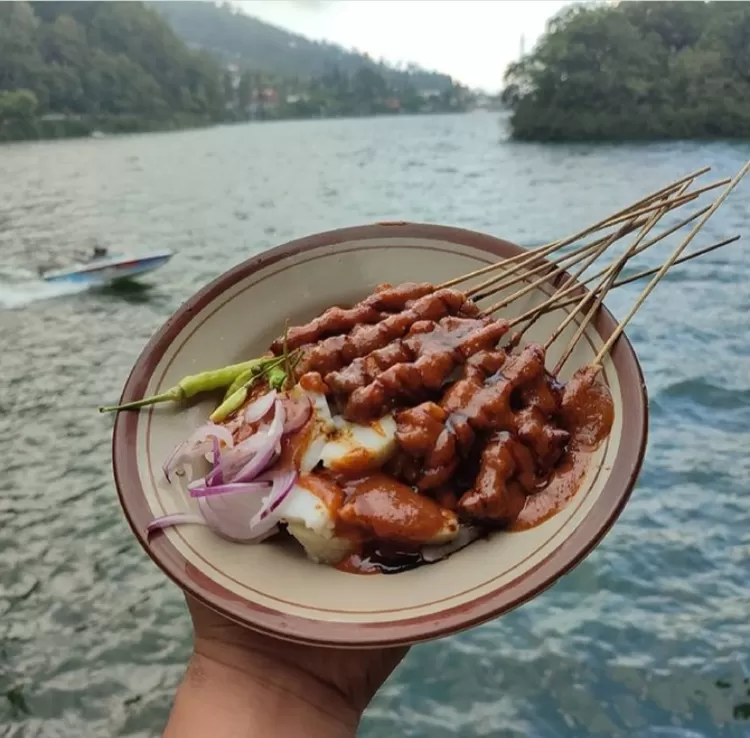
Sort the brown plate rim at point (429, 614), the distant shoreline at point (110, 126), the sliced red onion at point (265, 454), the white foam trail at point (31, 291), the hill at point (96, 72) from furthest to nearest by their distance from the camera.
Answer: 1. the distant shoreline at point (110, 126)
2. the hill at point (96, 72)
3. the white foam trail at point (31, 291)
4. the sliced red onion at point (265, 454)
5. the brown plate rim at point (429, 614)

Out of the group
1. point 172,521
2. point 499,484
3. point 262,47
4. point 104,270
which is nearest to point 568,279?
point 499,484

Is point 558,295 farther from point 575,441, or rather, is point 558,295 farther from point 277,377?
point 277,377

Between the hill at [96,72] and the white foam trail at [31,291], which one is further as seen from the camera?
the hill at [96,72]

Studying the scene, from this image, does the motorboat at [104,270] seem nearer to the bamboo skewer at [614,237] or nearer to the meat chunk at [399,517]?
the bamboo skewer at [614,237]

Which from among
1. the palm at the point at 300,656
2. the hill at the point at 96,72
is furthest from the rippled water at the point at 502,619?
the hill at the point at 96,72

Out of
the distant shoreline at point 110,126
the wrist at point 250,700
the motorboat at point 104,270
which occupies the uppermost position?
the wrist at point 250,700

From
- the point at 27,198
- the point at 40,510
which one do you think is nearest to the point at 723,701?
the point at 40,510

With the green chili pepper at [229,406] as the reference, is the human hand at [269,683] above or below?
below
